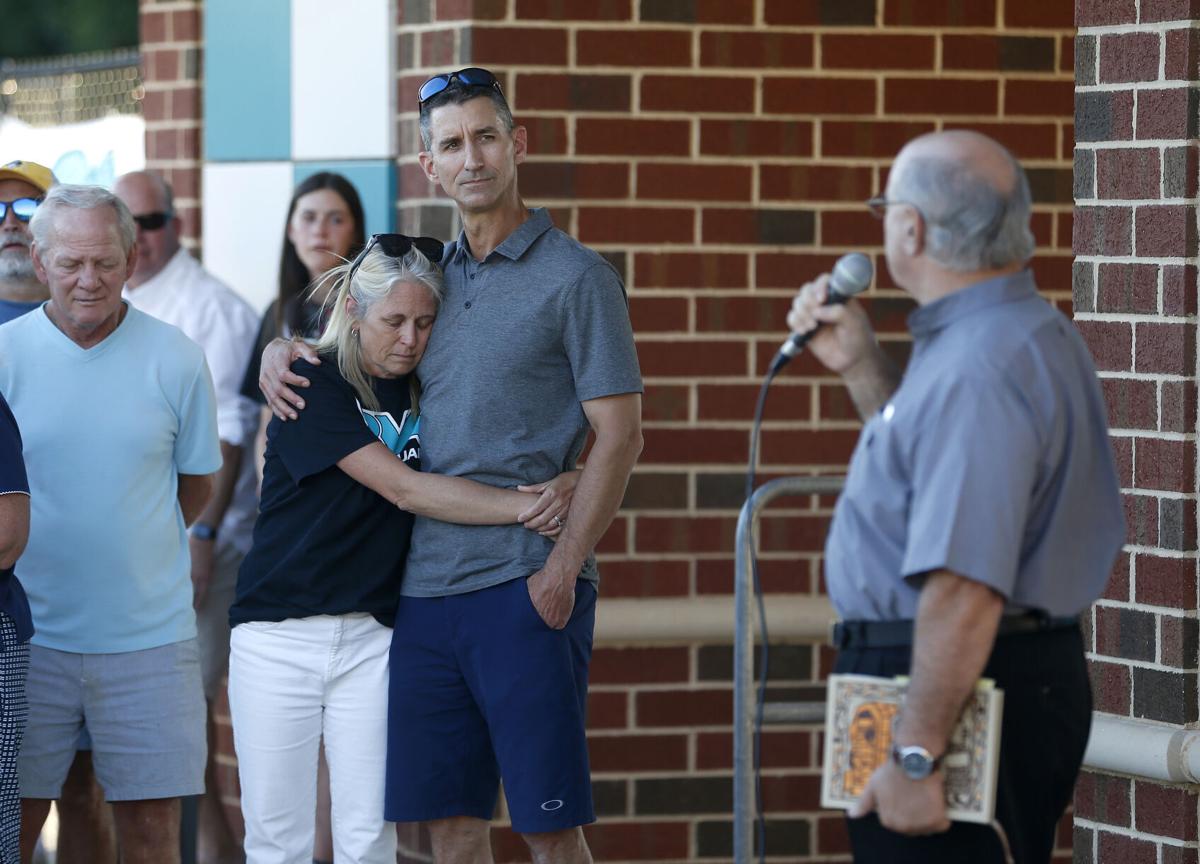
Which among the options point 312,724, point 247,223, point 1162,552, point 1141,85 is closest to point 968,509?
point 1162,552

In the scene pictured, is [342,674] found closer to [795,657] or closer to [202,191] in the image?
[795,657]

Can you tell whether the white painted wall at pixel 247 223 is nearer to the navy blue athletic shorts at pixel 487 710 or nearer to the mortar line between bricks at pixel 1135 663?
the navy blue athletic shorts at pixel 487 710

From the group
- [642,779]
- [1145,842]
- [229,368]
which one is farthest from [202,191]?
[1145,842]

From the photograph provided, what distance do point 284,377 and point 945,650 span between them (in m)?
1.70

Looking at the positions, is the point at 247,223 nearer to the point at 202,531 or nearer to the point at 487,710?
the point at 202,531

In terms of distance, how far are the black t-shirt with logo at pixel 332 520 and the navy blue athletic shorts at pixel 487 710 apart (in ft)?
0.37

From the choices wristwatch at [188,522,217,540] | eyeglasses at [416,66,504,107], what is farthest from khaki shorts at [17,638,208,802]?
eyeglasses at [416,66,504,107]

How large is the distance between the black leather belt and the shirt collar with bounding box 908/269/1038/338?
466 millimetres

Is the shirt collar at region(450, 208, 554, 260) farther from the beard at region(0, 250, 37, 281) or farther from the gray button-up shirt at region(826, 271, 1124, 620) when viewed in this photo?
the beard at region(0, 250, 37, 281)

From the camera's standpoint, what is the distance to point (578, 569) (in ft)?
12.7

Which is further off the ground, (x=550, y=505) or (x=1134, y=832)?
(x=550, y=505)

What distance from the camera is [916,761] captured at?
2846 mm

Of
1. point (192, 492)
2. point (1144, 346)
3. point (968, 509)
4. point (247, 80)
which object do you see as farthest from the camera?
point (247, 80)

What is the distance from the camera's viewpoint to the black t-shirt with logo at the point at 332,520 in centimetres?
395
